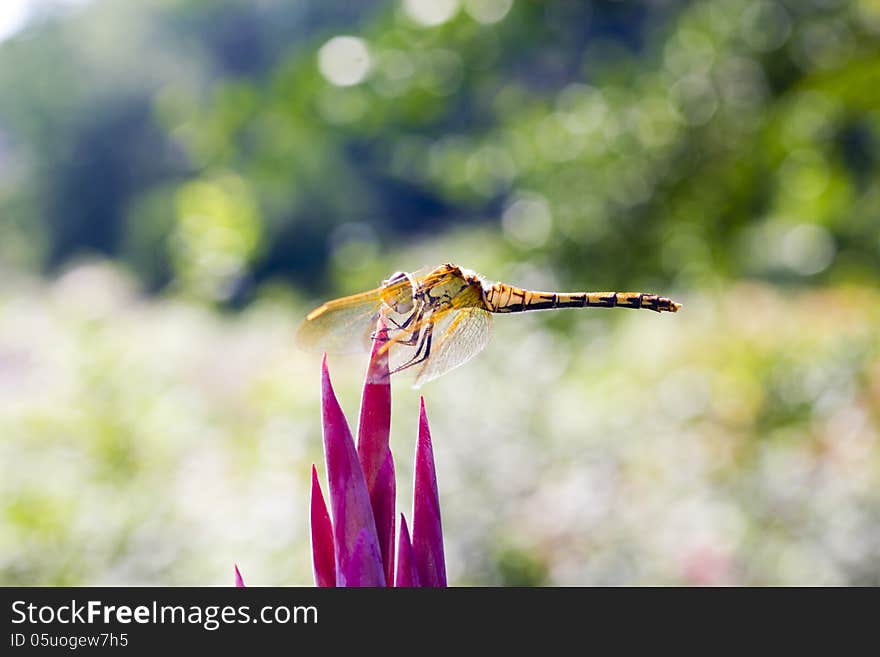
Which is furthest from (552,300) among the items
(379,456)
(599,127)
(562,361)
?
(562,361)

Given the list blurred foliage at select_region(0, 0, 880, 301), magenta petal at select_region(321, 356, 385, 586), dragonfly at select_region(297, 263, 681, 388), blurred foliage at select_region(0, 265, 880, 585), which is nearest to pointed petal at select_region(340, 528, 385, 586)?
magenta petal at select_region(321, 356, 385, 586)

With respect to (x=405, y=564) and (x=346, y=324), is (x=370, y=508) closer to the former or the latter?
(x=405, y=564)

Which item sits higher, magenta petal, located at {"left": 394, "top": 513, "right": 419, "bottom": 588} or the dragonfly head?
the dragonfly head

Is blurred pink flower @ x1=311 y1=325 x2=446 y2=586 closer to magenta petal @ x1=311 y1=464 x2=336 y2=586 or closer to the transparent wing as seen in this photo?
magenta petal @ x1=311 y1=464 x2=336 y2=586

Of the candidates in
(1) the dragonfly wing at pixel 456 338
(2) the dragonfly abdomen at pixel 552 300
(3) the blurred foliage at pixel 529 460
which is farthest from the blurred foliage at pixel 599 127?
(1) the dragonfly wing at pixel 456 338

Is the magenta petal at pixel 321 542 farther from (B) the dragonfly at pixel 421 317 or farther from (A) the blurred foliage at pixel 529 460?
(A) the blurred foliage at pixel 529 460
